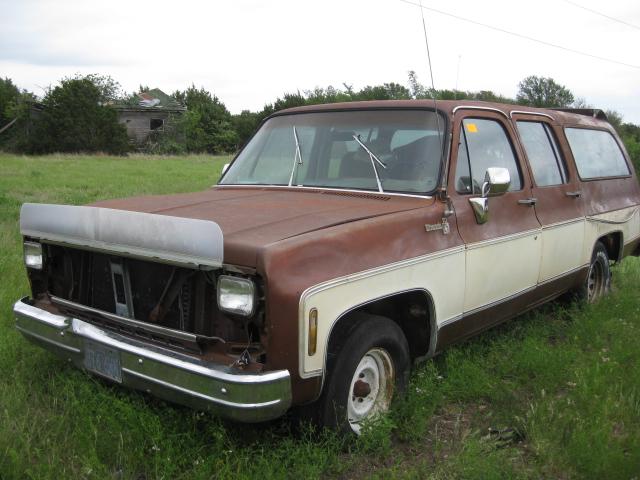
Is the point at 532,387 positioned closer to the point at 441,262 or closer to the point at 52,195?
the point at 441,262

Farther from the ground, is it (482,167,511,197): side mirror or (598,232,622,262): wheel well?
(482,167,511,197): side mirror

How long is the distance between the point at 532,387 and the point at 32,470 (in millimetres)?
2900

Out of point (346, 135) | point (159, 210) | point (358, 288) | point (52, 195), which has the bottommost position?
point (52, 195)

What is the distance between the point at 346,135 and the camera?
14.1 feet

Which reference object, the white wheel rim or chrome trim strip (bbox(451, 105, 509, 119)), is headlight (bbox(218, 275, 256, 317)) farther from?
chrome trim strip (bbox(451, 105, 509, 119))

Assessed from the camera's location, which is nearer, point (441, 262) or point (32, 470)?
point (32, 470)

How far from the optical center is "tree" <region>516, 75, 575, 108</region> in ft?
151

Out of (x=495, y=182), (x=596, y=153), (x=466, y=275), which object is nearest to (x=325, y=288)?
(x=466, y=275)

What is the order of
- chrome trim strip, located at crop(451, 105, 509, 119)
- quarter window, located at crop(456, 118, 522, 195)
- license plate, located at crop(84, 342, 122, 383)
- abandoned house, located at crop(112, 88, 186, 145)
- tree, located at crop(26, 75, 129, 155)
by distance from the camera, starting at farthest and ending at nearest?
abandoned house, located at crop(112, 88, 186, 145) → tree, located at crop(26, 75, 129, 155) → chrome trim strip, located at crop(451, 105, 509, 119) → quarter window, located at crop(456, 118, 522, 195) → license plate, located at crop(84, 342, 122, 383)

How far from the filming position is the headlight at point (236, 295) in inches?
109

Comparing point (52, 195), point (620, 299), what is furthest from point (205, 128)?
point (620, 299)

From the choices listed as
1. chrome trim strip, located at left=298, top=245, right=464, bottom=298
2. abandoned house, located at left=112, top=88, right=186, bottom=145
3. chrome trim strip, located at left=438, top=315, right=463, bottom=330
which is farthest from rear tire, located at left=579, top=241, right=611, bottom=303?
abandoned house, located at left=112, top=88, right=186, bottom=145

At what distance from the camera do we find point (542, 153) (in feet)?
16.7

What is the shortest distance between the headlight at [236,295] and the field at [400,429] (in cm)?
72
